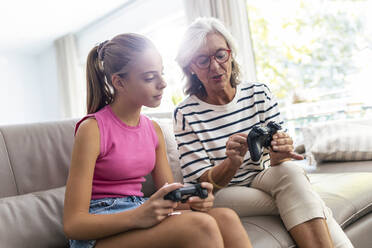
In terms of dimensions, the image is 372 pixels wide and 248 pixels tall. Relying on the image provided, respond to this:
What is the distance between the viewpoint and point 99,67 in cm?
127

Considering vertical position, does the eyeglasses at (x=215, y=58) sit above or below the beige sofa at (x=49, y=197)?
above

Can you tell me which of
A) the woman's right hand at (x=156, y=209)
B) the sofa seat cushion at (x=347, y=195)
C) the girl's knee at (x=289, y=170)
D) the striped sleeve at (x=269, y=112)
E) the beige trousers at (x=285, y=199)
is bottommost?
the sofa seat cushion at (x=347, y=195)

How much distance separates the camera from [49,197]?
142cm

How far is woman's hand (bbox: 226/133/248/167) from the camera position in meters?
1.25

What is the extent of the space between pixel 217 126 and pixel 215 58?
0.26 meters

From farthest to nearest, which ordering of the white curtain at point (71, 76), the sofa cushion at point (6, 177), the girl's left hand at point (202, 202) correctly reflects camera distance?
1. the white curtain at point (71, 76)
2. the sofa cushion at point (6, 177)
3. the girl's left hand at point (202, 202)

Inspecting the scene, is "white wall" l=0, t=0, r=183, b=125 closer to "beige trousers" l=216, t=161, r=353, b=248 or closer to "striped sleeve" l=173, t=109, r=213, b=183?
"striped sleeve" l=173, t=109, r=213, b=183

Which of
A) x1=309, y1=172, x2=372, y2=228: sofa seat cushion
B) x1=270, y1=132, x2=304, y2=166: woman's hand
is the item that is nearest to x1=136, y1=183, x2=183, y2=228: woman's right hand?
x1=270, y1=132, x2=304, y2=166: woman's hand

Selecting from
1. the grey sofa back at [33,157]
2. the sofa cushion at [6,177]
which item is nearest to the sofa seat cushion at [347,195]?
the grey sofa back at [33,157]

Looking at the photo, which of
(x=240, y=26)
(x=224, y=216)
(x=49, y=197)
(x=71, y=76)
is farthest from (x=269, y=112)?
(x=71, y=76)

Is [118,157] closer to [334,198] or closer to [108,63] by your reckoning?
[108,63]

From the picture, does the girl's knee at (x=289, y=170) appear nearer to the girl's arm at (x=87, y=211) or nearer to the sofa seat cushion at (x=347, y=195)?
the sofa seat cushion at (x=347, y=195)

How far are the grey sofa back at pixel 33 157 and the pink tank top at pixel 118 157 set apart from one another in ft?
1.32

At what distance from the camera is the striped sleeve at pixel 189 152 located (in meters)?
1.42
